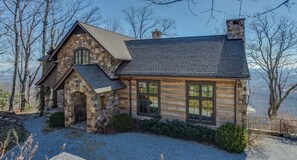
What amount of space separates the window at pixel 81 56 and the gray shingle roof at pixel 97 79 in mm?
1117

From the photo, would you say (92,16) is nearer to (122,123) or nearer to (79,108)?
(79,108)

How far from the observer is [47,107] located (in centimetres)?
1420

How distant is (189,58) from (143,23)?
21789 millimetres


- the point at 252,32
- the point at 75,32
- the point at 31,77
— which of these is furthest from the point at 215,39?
the point at 31,77

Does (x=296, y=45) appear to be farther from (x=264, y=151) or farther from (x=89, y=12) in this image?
(x=89, y=12)

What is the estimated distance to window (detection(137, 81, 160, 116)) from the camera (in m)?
10.6

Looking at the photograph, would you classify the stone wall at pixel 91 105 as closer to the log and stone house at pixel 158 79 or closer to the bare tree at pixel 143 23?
the log and stone house at pixel 158 79

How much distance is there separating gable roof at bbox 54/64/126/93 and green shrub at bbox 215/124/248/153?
5.79m

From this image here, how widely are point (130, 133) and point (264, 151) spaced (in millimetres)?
6154

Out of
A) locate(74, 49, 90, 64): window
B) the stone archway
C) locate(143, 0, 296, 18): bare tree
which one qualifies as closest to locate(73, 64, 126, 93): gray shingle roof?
locate(74, 49, 90, 64): window

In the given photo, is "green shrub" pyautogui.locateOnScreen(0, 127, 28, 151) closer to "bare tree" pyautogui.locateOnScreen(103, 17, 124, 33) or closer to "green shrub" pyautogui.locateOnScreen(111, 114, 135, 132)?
"green shrub" pyautogui.locateOnScreen(111, 114, 135, 132)

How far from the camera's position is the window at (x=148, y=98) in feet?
34.8

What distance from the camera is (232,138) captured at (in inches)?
316

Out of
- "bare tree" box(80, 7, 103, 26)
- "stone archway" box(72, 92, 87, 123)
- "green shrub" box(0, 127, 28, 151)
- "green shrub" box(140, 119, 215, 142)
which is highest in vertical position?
"bare tree" box(80, 7, 103, 26)
